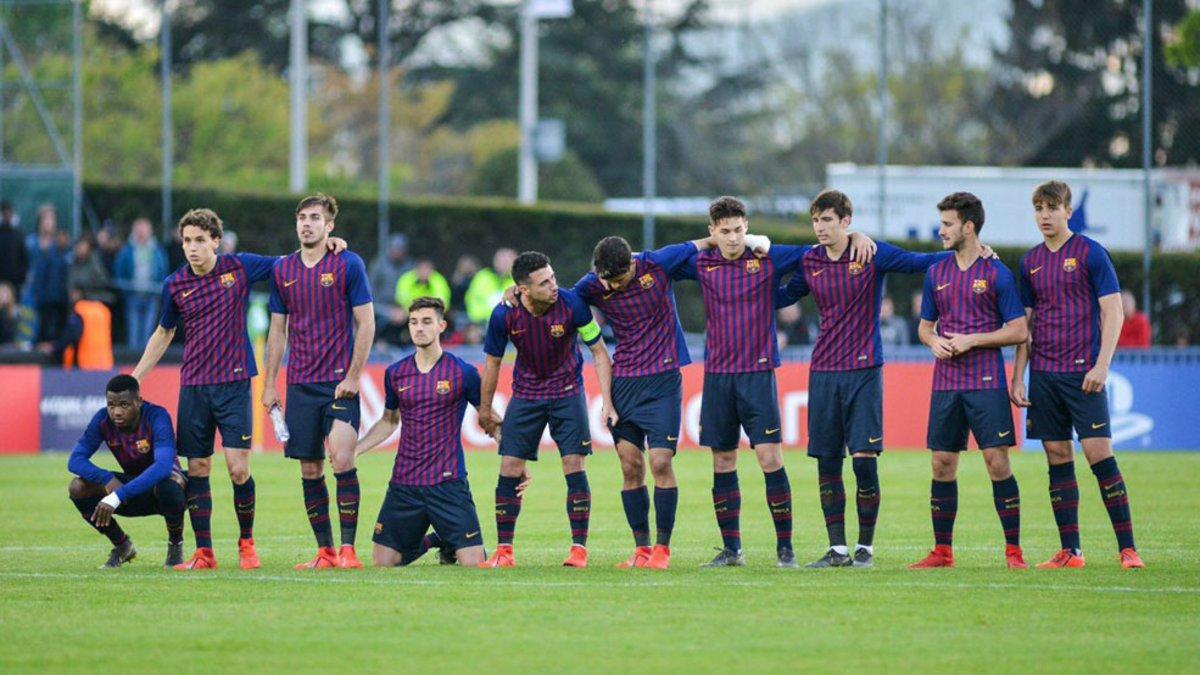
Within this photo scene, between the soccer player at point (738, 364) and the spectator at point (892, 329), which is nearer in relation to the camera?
the soccer player at point (738, 364)

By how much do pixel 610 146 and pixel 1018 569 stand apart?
41.0m

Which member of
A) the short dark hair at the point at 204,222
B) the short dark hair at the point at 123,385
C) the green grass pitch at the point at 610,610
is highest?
the short dark hair at the point at 204,222

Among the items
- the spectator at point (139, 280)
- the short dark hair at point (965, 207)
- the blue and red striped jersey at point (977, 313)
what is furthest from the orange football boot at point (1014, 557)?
the spectator at point (139, 280)

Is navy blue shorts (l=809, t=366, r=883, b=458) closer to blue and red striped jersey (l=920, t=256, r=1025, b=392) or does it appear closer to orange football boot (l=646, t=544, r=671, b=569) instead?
blue and red striped jersey (l=920, t=256, r=1025, b=392)

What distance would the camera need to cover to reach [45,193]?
29547 mm

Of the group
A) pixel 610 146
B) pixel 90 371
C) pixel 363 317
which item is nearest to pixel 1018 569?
pixel 363 317

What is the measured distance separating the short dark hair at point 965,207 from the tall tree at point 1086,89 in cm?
1890

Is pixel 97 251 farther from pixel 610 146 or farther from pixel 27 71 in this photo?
pixel 610 146

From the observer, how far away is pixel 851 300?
486 inches

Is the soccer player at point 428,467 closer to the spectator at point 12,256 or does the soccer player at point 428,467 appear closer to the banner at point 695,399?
the banner at point 695,399

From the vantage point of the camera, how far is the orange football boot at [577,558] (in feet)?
40.9

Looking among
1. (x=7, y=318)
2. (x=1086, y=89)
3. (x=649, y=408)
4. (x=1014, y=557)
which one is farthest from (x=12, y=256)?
(x=1086, y=89)

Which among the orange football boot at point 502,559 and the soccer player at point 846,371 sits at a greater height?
the soccer player at point 846,371

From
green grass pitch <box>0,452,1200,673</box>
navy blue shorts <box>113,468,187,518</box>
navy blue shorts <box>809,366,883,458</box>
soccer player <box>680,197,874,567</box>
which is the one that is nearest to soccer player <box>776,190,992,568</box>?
navy blue shorts <box>809,366,883,458</box>
